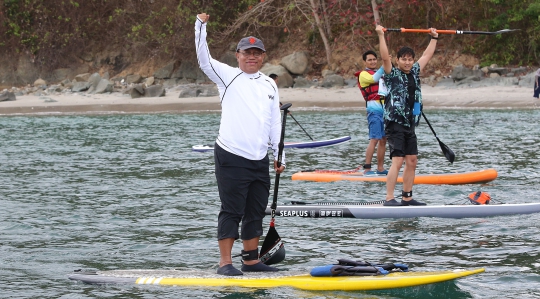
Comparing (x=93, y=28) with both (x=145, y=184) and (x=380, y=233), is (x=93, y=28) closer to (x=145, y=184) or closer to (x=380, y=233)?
(x=145, y=184)

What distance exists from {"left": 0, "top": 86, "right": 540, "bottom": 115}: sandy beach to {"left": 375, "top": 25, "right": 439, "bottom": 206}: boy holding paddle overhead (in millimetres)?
14863

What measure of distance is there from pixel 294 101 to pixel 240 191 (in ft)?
65.4

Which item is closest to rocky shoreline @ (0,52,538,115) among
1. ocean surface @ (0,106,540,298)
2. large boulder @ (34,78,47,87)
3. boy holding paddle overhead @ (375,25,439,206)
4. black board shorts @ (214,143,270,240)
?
large boulder @ (34,78,47,87)

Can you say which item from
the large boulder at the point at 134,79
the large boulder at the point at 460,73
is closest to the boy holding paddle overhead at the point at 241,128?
the large boulder at the point at 460,73

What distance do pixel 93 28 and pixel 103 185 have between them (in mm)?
24968

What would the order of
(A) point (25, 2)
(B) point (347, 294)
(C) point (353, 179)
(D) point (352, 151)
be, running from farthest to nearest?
1. (A) point (25, 2)
2. (D) point (352, 151)
3. (C) point (353, 179)
4. (B) point (347, 294)

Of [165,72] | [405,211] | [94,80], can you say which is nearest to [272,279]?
[405,211]

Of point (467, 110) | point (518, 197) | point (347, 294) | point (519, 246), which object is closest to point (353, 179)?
point (518, 197)

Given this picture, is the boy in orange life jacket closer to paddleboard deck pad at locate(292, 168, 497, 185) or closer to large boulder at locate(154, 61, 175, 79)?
paddleboard deck pad at locate(292, 168, 497, 185)

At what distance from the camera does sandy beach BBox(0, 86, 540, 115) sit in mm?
23934

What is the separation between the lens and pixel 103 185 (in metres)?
11.5

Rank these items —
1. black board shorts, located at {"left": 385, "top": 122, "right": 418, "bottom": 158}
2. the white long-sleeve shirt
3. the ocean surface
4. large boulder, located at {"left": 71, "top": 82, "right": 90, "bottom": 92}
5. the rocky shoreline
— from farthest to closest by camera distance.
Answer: large boulder, located at {"left": 71, "top": 82, "right": 90, "bottom": 92}, the rocky shoreline, black board shorts, located at {"left": 385, "top": 122, "right": 418, "bottom": 158}, the ocean surface, the white long-sleeve shirt

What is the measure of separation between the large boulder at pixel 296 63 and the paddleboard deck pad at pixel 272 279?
24016 mm

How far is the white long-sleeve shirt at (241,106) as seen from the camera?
19.7 feet
